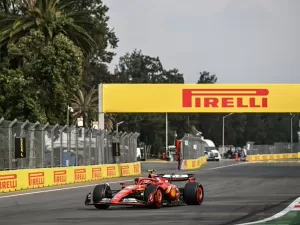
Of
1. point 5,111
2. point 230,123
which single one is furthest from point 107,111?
point 230,123

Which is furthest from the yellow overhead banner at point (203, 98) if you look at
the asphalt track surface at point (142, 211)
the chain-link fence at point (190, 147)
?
the asphalt track surface at point (142, 211)

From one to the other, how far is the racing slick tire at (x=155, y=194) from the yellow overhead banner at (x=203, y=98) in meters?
31.2

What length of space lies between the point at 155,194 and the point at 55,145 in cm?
1588

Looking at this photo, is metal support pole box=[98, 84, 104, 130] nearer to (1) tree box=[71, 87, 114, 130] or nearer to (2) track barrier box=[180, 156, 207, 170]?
(2) track barrier box=[180, 156, 207, 170]

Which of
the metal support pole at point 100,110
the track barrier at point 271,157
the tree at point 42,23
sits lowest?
the track barrier at point 271,157

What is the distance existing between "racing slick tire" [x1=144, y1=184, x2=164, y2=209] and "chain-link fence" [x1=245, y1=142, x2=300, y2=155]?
80.4 m

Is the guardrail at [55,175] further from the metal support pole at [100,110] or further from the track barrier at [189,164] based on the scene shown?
the track barrier at [189,164]

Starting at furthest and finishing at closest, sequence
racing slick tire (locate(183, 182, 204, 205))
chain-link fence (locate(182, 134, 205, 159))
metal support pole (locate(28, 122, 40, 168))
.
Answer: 1. chain-link fence (locate(182, 134, 205, 159))
2. metal support pole (locate(28, 122, 40, 168))
3. racing slick tire (locate(183, 182, 204, 205))

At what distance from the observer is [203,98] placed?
4931cm

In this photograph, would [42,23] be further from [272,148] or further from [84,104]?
[272,148]

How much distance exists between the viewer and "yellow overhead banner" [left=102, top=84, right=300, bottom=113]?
48.8 meters

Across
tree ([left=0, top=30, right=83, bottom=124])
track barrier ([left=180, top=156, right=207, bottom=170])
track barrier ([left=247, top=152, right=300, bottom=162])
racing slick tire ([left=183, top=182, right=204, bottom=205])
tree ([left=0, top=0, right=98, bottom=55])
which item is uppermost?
tree ([left=0, top=0, right=98, bottom=55])

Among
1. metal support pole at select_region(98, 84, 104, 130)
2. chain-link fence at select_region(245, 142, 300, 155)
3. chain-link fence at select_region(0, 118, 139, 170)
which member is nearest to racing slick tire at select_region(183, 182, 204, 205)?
chain-link fence at select_region(0, 118, 139, 170)

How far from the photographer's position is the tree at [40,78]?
52.5 m
